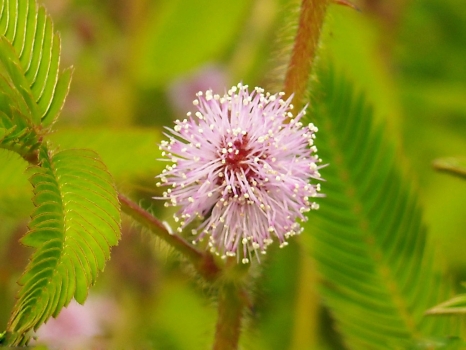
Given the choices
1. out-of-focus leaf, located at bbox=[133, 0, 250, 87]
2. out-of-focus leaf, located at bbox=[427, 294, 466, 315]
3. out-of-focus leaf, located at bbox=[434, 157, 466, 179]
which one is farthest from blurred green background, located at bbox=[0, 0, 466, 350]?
out-of-focus leaf, located at bbox=[427, 294, 466, 315]

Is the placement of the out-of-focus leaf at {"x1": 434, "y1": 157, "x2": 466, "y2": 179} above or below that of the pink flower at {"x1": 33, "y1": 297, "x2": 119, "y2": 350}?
above

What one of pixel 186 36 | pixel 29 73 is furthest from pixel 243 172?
pixel 186 36

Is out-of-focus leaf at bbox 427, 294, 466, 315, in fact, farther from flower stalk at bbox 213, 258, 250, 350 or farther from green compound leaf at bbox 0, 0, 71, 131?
green compound leaf at bbox 0, 0, 71, 131

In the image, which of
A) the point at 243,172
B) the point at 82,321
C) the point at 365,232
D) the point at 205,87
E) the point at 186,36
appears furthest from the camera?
the point at 205,87

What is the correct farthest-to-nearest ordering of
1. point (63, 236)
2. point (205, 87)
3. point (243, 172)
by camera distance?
point (205, 87)
point (243, 172)
point (63, 236)

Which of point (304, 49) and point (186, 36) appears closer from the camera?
point (304, 49)

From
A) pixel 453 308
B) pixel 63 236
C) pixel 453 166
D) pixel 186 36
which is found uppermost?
pixel 186 36

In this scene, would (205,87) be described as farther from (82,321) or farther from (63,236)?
(63,236)
